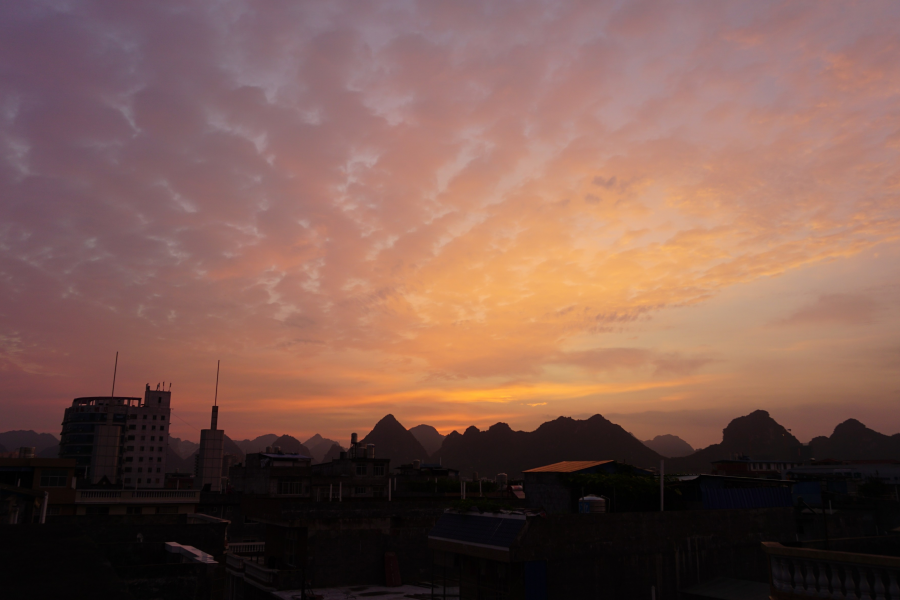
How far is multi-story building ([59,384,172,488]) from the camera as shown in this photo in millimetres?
157000

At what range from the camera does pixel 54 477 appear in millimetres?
54062

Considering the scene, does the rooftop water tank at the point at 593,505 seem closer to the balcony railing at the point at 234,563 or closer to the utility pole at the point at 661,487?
the utility pole at the point at 661,487

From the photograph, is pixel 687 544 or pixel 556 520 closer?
pixel 556 520

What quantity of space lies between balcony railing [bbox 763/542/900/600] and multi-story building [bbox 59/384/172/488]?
17433 cm

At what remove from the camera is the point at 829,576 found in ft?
33.3

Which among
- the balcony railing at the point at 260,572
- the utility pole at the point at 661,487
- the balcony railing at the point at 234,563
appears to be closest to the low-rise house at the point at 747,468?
the utility pole at the point at 661,487

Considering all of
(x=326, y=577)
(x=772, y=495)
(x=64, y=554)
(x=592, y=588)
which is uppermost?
(x=64, y=554)

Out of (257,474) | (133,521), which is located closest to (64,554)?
(133,521)

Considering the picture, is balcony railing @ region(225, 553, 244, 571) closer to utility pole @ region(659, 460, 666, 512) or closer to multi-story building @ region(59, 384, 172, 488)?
utility pole @ region(659, 460, 666, 512)

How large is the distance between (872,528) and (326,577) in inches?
1780

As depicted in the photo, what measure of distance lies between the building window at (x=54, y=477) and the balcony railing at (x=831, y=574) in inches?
2490

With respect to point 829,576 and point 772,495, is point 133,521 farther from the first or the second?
point 829,576

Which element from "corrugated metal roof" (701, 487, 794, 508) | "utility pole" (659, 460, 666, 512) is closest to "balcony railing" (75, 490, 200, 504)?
"utility pole" (659, 460, 666, 512)

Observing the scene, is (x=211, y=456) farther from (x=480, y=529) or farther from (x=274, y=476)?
(x=480, y=529)
